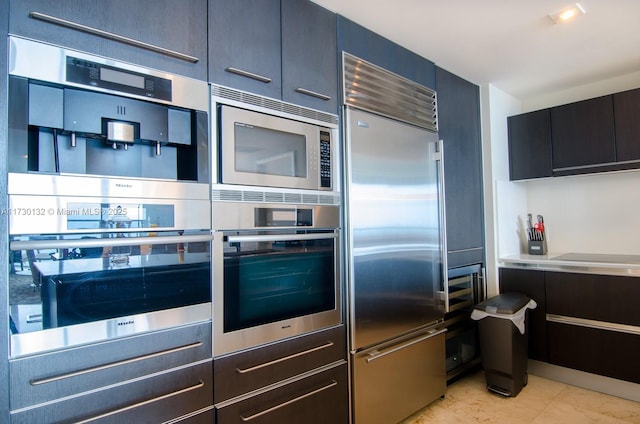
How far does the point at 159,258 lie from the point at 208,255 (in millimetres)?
186

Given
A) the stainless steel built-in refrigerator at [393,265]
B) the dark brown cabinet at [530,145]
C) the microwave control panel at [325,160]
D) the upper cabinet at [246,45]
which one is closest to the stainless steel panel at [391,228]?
the stainless steel built-in refrigerator at [393,265]

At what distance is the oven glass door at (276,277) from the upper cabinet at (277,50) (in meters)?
0.68

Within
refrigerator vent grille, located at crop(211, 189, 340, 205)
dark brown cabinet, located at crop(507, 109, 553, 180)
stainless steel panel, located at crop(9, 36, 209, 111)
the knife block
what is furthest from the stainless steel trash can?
stainless steel panel, located at crop(9, 36, 209, 111)

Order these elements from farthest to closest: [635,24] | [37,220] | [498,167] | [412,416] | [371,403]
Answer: [498,167]
[412,416]
[635,24]
[371,403]
[37,220]

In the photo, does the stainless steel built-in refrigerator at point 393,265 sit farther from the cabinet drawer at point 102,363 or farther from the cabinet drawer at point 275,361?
the cabinet drawer at point 102,363

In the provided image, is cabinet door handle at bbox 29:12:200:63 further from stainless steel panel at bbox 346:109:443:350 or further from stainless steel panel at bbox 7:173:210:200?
stainless steel panel at bbox 346:109:443:350

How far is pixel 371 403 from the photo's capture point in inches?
79.1

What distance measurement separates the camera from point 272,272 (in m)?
1.66

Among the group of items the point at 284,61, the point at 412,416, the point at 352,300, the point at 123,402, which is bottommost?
the point at 412,416

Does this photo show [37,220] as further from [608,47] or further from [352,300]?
[608,47]

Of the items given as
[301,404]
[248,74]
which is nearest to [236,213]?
[248,74]

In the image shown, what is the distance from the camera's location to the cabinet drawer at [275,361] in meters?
1.47

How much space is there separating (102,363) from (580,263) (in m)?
3.07

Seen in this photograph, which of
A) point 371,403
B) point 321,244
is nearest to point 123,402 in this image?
point 321,244
